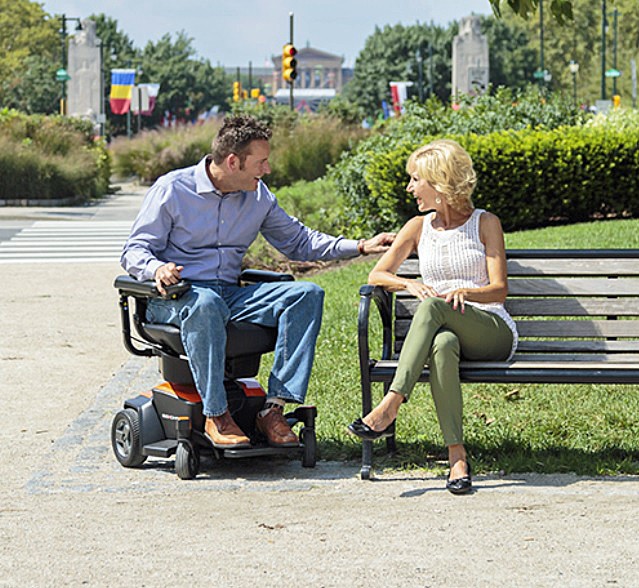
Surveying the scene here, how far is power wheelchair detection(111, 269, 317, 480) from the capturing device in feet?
17.8

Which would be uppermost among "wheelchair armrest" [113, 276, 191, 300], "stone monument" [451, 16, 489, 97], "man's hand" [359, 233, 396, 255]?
"stone monument" [451, 16, 489, 97]

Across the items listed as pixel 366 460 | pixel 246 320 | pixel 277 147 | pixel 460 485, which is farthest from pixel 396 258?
pixel 277 147

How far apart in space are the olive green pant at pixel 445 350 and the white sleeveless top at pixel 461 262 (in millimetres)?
156

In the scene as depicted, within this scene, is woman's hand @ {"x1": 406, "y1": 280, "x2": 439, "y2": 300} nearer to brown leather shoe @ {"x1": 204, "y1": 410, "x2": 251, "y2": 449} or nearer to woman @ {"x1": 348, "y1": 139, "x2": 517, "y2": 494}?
woman @ {"x1": 348, "y1": 139, "x2": 517, "y2": 494}

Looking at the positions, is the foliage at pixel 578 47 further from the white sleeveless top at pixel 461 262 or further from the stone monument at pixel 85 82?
the white sleeveless top at pixel 461 262

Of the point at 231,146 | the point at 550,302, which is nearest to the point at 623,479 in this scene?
the point at 550,302

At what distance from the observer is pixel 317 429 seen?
6.22m

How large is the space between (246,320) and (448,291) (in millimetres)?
857

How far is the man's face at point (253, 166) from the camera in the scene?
5605 mm

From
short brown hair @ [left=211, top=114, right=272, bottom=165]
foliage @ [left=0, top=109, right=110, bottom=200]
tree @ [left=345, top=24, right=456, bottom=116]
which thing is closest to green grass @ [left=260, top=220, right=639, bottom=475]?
short brown hair @ [left=211, top=114, right=272, bottom=165]

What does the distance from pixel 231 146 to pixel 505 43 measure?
93197 mm

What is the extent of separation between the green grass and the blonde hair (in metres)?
1.11

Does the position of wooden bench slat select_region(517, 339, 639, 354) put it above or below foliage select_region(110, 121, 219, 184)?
below

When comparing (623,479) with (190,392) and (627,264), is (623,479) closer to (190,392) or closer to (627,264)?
(627,264)
